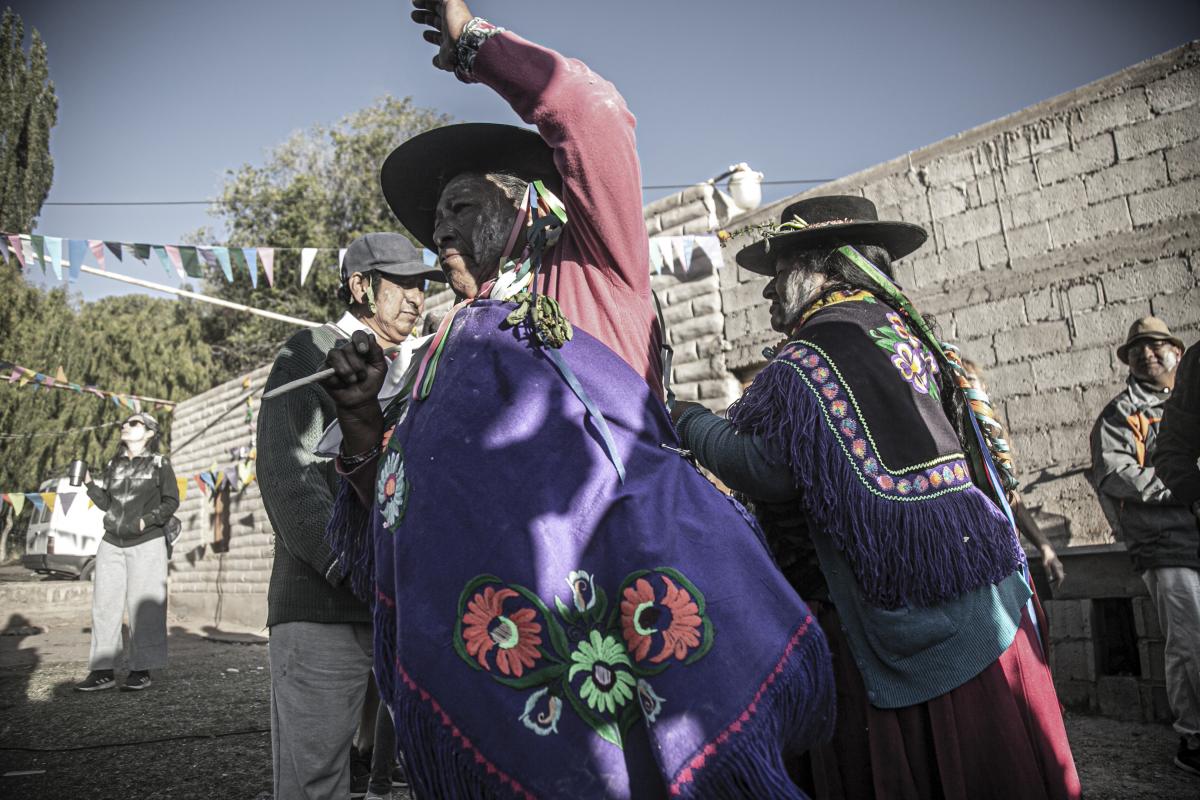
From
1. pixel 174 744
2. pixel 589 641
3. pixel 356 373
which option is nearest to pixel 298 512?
pixel 356 373

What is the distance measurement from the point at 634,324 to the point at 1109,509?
3979 mm

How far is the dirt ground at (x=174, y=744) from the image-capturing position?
3.80 meters

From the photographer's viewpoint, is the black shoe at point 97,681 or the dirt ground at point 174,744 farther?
the black shoe at point 97,681

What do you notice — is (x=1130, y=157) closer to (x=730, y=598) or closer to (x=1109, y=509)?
(x=1109, y=509)

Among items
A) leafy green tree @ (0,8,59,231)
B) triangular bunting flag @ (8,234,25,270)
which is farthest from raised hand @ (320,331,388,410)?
leafy green tree @ (0,8,59,231)

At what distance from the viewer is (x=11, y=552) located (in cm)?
2653

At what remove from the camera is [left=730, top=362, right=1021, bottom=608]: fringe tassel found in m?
1.89

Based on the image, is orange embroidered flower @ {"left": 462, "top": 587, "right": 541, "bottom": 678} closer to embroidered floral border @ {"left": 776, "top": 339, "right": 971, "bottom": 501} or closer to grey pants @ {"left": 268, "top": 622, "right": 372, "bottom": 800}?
embroidered floral border @ {"left": 776, "top": 339, "right": 971, "bottom": 501}

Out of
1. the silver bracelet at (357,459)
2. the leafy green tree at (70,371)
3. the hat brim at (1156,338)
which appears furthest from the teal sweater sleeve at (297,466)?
the leafy green tree at (70,371)

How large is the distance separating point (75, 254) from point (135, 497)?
3164 millimetres

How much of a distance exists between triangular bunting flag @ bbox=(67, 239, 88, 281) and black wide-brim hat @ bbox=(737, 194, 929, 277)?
8513mm

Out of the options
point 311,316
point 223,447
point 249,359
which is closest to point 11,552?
point 249,359

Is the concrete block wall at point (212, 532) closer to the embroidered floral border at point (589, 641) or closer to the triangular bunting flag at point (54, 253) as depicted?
the triangular bunting flag at point (54, 253)

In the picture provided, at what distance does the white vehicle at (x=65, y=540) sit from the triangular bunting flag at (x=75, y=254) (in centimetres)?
972
